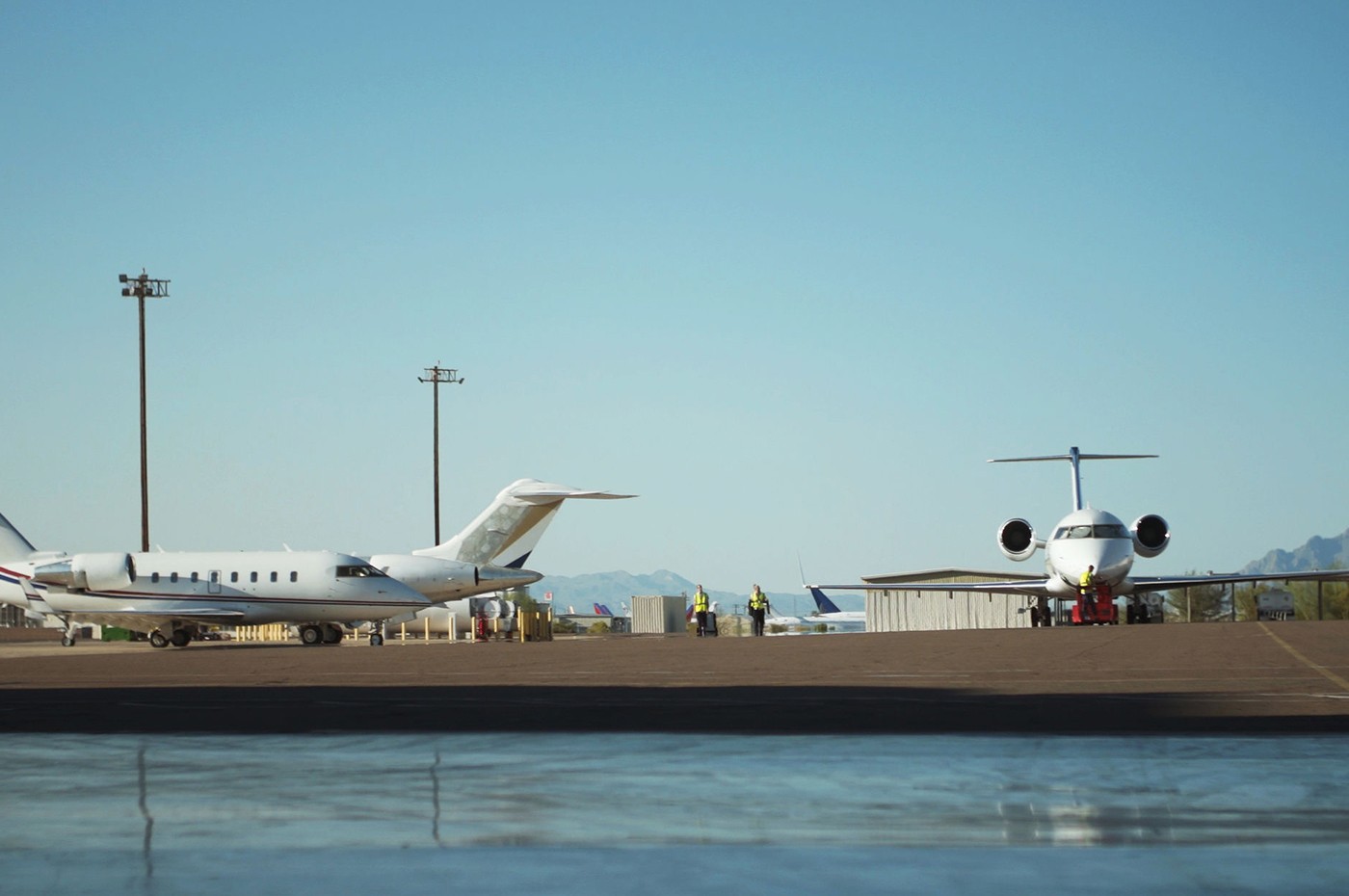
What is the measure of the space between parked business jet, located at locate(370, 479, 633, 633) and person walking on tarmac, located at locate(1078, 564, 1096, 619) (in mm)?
13358

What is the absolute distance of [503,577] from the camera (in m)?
43.0

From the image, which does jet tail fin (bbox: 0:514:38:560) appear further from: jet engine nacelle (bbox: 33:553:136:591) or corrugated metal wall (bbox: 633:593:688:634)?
corrugated metal wall (bbox: 633:593:688:634)

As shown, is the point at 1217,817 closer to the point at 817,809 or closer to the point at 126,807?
the point at 817,809

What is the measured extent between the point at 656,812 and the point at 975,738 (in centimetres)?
322

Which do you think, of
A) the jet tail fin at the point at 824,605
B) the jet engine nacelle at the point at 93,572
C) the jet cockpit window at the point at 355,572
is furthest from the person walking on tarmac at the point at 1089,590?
the jet tail fin at the point at 824,605

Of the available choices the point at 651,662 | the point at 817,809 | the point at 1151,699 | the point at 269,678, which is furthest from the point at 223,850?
the point at 651,662

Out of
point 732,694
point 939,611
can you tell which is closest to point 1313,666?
point 732,694

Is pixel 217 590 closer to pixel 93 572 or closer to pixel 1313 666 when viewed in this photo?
pixel 93 572

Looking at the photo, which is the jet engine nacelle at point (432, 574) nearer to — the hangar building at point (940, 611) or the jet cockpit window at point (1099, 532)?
the jet cockpit window at point (1099, 532)

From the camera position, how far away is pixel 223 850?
438 centimetres

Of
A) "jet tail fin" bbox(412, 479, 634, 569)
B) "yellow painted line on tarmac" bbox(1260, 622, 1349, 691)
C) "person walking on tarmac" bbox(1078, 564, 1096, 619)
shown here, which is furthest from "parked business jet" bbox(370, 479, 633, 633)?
"yellow painted line on tarmac" bbox(1260, 622, 1349, 691)

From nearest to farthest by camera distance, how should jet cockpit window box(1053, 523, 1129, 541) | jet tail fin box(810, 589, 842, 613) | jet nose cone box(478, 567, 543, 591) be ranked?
1. jet cockpit window box(1053, 523, 1129, 541)
2. jet nose cone box(478, 567, 543, 591)
3. jet tail fin box(810, 589, 842, 613)

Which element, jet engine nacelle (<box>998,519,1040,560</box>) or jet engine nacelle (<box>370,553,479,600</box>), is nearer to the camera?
jet engine nacelle (<box>370,553,479,600</box>)

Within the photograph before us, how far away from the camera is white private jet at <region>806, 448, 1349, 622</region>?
39625mm
